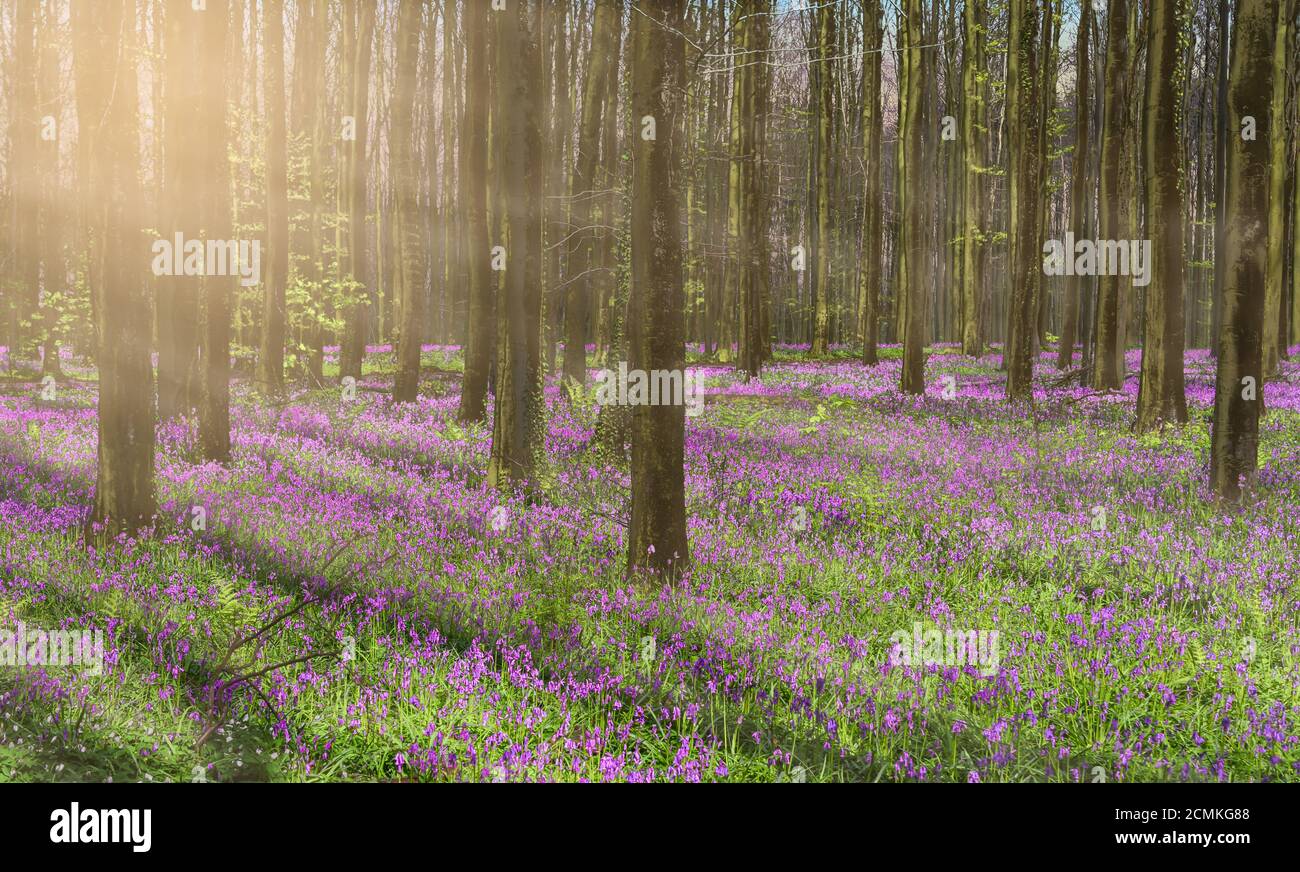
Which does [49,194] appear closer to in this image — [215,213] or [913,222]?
[215,213]

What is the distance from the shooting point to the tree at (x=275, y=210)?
1614 cm

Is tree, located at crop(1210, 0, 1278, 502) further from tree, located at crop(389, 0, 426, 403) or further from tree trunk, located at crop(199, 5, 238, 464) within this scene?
tree, located at crop(389, 0, 426, 403)

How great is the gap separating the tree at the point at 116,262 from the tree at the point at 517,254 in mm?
3414

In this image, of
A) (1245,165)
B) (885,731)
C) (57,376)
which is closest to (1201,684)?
(885,731)

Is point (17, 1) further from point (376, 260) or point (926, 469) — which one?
point (376, 260)

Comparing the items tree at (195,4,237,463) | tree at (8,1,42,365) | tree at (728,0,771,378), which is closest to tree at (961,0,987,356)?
tree at (728,0,771,378)

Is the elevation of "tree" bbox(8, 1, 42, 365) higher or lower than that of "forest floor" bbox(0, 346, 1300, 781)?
higher

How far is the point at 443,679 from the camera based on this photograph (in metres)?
4.58

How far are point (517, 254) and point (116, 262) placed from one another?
3932 millimetres

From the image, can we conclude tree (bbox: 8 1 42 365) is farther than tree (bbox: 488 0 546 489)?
Yes

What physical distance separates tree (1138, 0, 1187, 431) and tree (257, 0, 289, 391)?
47.6 ft

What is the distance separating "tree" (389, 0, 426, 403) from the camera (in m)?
17.0

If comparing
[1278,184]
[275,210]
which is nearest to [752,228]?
[275,210]

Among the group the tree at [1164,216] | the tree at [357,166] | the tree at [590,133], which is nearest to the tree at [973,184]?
the tree at [590,133]
